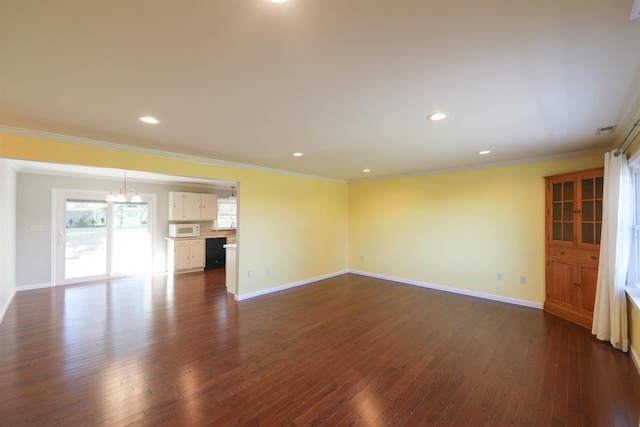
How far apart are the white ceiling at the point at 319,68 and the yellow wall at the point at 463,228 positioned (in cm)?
142

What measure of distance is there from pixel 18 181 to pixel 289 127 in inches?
238

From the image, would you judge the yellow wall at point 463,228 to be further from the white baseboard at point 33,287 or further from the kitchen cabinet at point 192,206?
the white baseboard at point 33,287

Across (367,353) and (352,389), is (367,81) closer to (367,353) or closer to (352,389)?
(352,389)

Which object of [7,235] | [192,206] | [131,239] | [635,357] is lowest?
[635,357]

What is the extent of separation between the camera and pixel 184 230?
22.5ft

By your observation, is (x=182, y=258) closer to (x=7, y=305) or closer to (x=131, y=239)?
(x=131, y=239)

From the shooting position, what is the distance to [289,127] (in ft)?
8.88

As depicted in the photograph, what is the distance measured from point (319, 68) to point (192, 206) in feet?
21.5

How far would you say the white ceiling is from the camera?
1196 mm

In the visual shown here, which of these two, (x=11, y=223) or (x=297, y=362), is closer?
(x=297, y=362)

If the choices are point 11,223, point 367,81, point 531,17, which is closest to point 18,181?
point 11,223

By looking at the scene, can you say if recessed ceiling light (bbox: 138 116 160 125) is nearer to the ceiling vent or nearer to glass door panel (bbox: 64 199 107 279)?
the ceiling vent

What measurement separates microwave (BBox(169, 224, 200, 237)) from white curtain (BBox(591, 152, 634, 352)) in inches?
309

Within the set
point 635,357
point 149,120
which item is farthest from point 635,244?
point 149,120
